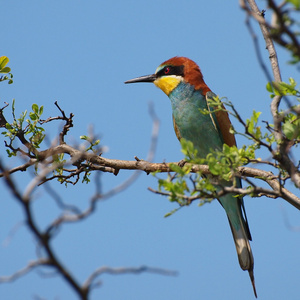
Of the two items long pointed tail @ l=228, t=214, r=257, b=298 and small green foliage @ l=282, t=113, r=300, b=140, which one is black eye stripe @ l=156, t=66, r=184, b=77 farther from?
small green foliage @ l=282, t=113, r=300, b=140

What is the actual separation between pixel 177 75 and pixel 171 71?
0.11m

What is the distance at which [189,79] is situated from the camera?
187 inches

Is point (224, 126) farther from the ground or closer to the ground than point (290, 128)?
farther from the ground

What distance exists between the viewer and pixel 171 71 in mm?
4977

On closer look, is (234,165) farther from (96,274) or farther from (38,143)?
(38,143)

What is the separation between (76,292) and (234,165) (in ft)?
4.06

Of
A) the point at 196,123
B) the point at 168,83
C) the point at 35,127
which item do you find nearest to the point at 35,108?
the point at 35,127

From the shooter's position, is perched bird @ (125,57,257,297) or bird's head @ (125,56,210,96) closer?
perched bird @ (125,57,257,297)

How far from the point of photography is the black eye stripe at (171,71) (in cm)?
491

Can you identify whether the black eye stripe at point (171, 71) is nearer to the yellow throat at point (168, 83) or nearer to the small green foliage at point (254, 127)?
the yellow throat at point (168, 83)

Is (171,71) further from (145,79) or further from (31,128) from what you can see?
(31,128)

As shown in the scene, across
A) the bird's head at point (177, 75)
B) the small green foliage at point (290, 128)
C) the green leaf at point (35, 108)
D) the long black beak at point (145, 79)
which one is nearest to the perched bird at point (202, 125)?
the bird's head at point (177, 75)

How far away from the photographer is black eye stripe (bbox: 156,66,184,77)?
16.1ft

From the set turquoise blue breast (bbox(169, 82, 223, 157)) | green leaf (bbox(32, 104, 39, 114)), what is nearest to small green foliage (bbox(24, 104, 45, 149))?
green leaf (bbox(32, 104, 39, 114))
